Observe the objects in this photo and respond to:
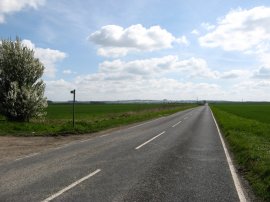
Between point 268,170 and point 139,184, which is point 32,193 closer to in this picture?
point 139,184

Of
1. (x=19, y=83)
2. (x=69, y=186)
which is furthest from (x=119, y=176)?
(x=19, y=83)

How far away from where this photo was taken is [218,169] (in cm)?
1008

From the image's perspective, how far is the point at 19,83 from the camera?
83.9 ft

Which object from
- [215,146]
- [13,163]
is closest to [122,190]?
[13,163]

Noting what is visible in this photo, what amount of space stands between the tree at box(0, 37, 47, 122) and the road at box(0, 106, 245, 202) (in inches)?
479

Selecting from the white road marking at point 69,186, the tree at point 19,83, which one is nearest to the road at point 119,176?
the white road marking at point 69,186

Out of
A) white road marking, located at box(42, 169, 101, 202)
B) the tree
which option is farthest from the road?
the tree

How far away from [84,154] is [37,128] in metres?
11.3

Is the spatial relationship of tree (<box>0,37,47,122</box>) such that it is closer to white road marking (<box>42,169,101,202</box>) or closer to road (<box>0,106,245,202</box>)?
road (<box>0,106,245,202</box>)

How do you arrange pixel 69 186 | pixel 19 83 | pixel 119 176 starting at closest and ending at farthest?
1. pixel 69 186
2. pixel 119 176
3. pixel 19 83

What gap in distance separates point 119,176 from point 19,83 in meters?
19.0

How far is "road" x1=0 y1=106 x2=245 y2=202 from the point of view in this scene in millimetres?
7020

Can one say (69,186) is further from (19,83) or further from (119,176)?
(19,83)

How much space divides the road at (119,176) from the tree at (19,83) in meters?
12.2
